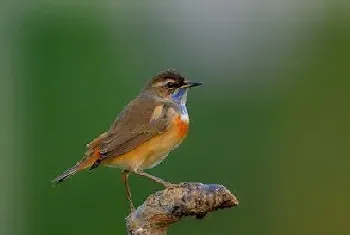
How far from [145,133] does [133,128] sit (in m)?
0.24

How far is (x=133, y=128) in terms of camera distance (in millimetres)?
6855

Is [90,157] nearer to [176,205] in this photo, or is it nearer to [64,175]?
[64,175]

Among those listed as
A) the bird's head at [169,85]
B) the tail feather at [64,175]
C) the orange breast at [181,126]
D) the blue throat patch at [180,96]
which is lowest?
the tail feather at [64,175]

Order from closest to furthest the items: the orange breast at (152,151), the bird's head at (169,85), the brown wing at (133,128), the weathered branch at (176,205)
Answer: the weathered branch at (176,205) → the brown wing at (133,128) → the orange breast at (152,151) → the bird's head at (169,85)

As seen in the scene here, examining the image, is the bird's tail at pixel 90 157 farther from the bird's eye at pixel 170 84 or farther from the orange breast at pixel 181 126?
the bird's eye at pixel 170 84

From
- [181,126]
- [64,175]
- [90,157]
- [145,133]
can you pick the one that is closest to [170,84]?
[181,126]

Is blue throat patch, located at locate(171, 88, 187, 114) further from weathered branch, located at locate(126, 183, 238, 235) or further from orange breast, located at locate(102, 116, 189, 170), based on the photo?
weathered branch, located at locate(126, 183, 238, 235)

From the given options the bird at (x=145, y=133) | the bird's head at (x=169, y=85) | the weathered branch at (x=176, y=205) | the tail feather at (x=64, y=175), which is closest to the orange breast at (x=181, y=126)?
the bird at (x=145, y=133)

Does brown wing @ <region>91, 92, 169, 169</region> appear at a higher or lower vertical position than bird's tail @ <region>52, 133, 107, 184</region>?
higher

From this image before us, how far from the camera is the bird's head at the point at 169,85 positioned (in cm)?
758

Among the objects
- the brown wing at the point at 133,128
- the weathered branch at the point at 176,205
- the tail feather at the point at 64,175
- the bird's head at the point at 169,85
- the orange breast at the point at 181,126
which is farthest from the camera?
the bird's head at the point at 169,85

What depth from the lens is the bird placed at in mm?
6809

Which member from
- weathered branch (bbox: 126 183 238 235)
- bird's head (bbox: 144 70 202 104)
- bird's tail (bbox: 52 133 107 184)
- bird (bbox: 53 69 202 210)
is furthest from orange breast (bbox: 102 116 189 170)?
weathered branch (bbox: 126 183 238 235)

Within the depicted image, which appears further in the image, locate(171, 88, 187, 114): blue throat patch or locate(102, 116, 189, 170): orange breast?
locate(171, 88, 187, 114): blue throat patch
